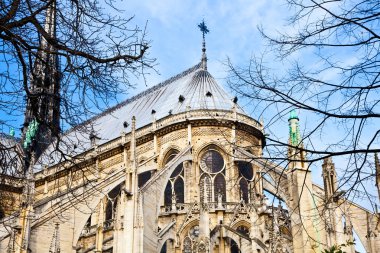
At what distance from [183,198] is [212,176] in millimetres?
1688

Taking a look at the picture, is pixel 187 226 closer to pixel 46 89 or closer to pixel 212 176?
pixel 212 176

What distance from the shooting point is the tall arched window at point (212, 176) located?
25.9 metres

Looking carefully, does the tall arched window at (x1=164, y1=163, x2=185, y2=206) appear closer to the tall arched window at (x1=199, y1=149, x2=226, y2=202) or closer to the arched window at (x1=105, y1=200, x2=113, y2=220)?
the tall arched window at (x1=199, y1=149, x2=226, y2=202)

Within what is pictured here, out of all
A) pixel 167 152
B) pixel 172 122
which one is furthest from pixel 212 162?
pixel 172 122

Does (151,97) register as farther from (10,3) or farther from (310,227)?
(10,3)

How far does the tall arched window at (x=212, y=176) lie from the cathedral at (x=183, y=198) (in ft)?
0.16

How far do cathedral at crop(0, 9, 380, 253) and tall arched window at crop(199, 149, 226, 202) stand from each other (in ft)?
0.16

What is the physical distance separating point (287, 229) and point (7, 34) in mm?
18637

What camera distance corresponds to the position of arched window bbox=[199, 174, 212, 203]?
25805 mm

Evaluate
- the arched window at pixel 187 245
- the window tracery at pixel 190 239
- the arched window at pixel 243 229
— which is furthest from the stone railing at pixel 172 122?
the arched window at pixel 187 245

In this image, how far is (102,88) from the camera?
7.70m

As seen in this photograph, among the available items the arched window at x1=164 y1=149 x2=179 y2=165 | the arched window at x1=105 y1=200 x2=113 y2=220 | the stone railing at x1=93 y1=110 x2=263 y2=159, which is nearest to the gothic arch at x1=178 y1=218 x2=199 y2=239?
the arched window at x1=164 y1=149 x2=179 y2=165

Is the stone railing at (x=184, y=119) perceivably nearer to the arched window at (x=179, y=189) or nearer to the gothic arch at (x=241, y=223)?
the arched window at (x=179, y=189)

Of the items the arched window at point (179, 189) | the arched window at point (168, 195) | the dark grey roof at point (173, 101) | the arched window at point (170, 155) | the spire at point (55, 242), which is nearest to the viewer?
the spire at point (55, 242)
